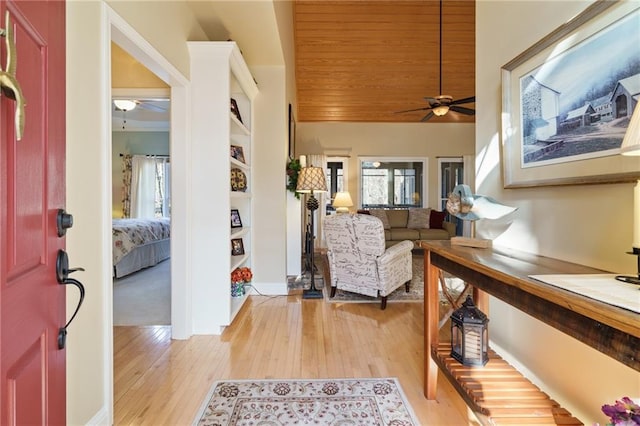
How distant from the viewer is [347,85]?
635cm

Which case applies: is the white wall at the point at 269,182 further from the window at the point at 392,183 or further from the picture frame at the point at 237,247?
the window at the point at 392,183

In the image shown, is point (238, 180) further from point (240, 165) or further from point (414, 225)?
point (414, 225)

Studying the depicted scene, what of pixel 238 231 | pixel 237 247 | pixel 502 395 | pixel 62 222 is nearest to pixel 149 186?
pixel 237 247

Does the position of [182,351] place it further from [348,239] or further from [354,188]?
[354,188]

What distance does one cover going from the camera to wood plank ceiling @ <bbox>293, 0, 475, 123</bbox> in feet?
17.1

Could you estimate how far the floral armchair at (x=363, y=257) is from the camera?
327 cm

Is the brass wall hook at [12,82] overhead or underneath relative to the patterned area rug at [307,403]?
overhead

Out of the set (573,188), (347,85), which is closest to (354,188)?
(347,85)

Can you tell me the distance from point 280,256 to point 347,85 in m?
4.22

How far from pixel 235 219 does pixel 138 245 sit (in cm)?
237

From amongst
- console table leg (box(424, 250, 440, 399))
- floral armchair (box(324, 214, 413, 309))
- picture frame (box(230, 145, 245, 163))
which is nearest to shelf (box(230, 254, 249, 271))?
floral armchair (box(324, 214, 413, 309))

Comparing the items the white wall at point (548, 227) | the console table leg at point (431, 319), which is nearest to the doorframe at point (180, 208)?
the console table leg at point (431, 319)

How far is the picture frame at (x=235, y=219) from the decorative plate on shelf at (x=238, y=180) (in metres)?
0.28

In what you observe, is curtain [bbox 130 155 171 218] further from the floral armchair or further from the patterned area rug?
the patterned area rug
